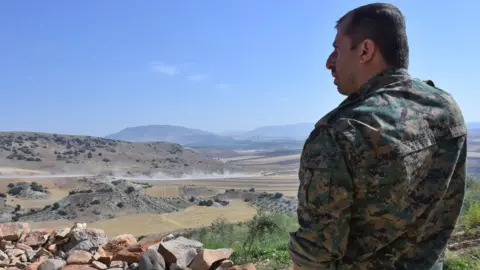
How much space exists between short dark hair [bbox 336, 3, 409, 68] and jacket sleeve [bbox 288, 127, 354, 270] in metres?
0.36

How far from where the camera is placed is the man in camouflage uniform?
1.46m

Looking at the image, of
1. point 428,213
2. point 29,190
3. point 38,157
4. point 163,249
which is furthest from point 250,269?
point 38,157

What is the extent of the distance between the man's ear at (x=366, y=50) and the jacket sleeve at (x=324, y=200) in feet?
1.01

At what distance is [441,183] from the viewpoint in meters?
1.62

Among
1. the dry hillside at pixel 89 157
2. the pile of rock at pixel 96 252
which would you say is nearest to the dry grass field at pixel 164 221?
the pile of rock at pixel 96 252

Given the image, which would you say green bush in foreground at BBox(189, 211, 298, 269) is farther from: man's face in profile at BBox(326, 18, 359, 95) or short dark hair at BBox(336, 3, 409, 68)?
short dark hair at BBox(336, 3, 409, 68)

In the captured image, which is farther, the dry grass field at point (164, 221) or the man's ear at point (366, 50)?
the dry grass field at point (164, 221)

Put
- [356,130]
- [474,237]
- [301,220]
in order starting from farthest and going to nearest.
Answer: [474,237] → [301,220] → [356,130]

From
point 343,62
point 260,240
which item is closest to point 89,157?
point 260,240

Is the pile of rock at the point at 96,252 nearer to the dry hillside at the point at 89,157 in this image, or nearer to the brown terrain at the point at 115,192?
the brown terrain at the point at 115,192

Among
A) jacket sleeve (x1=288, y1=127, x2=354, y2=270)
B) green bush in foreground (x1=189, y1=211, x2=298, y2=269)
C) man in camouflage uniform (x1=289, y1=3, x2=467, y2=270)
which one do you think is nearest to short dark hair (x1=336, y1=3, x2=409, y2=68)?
man in camouflage uniform (x1=289, y1=3, x2=467, y2=270)

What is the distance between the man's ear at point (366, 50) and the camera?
1.58 m

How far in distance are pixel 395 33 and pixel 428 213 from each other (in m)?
0.64

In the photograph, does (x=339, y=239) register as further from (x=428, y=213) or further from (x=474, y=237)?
(x=474, y=237)
